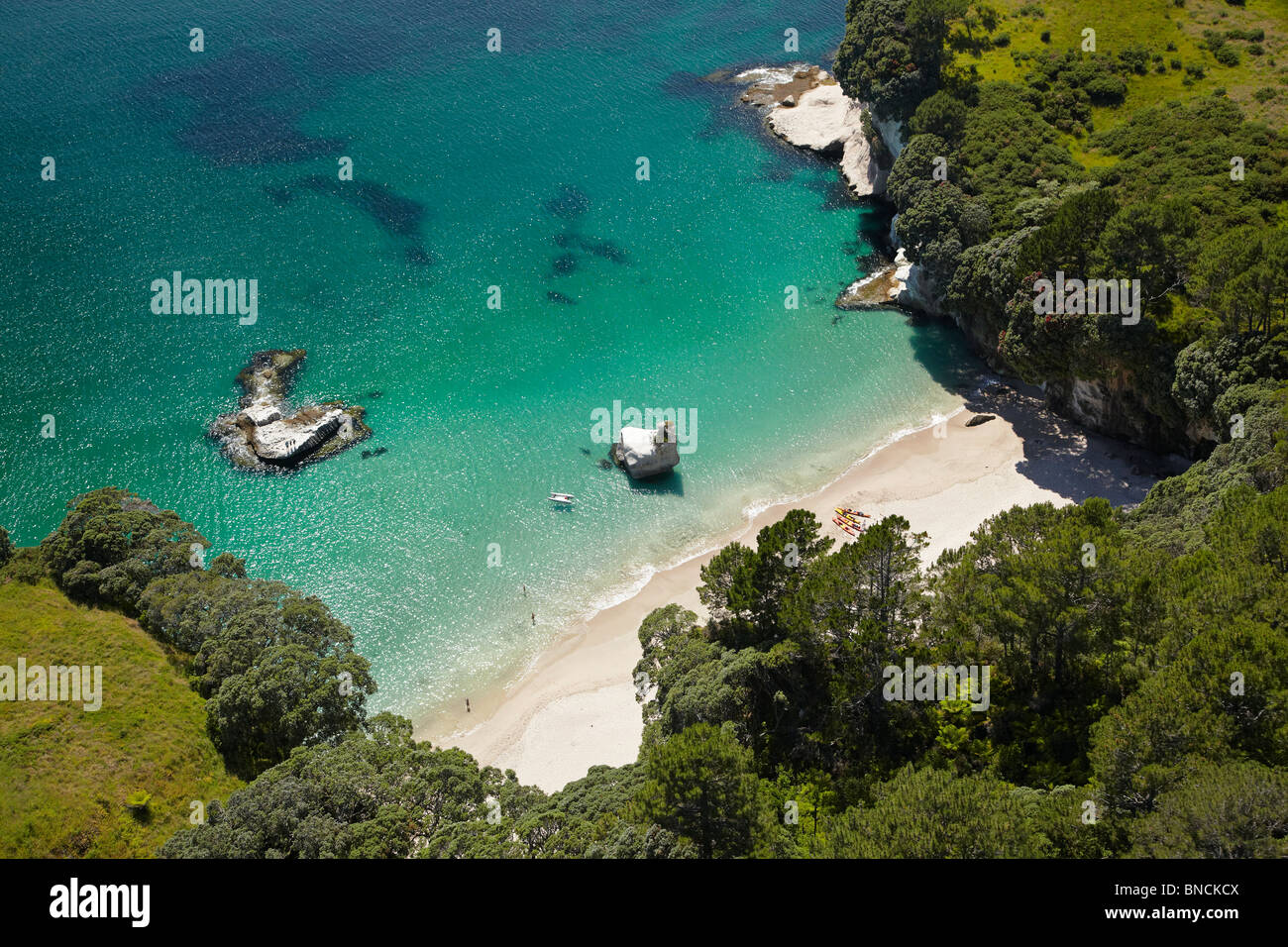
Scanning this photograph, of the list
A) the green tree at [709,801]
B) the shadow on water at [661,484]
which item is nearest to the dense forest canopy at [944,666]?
the green tree at [709,801]

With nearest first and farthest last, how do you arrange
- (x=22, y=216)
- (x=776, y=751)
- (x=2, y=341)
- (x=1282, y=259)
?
(x=776, y=751) < (x=1282, y=259) < (x=2, y=341) < (x=22, y=216)

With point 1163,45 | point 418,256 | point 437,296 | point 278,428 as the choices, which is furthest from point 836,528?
point 1163,45

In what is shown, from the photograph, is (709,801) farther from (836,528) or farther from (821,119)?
(821,119)

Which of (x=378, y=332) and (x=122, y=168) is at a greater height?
(x=122, y=168)

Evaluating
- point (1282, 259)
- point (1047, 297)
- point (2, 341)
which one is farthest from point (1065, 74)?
point (2, 341)

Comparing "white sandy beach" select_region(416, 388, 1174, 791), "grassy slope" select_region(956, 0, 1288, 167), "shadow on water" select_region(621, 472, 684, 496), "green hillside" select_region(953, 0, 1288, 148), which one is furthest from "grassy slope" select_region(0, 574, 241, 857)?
"green hillside" select_region(953, 0, 1288, 148)

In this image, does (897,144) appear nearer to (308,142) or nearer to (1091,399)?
(1091,399)

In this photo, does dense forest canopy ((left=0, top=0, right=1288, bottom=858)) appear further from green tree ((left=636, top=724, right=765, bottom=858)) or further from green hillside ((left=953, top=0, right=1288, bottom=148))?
green hillside ((left=953, top=0, right=1288, bottom=148))
